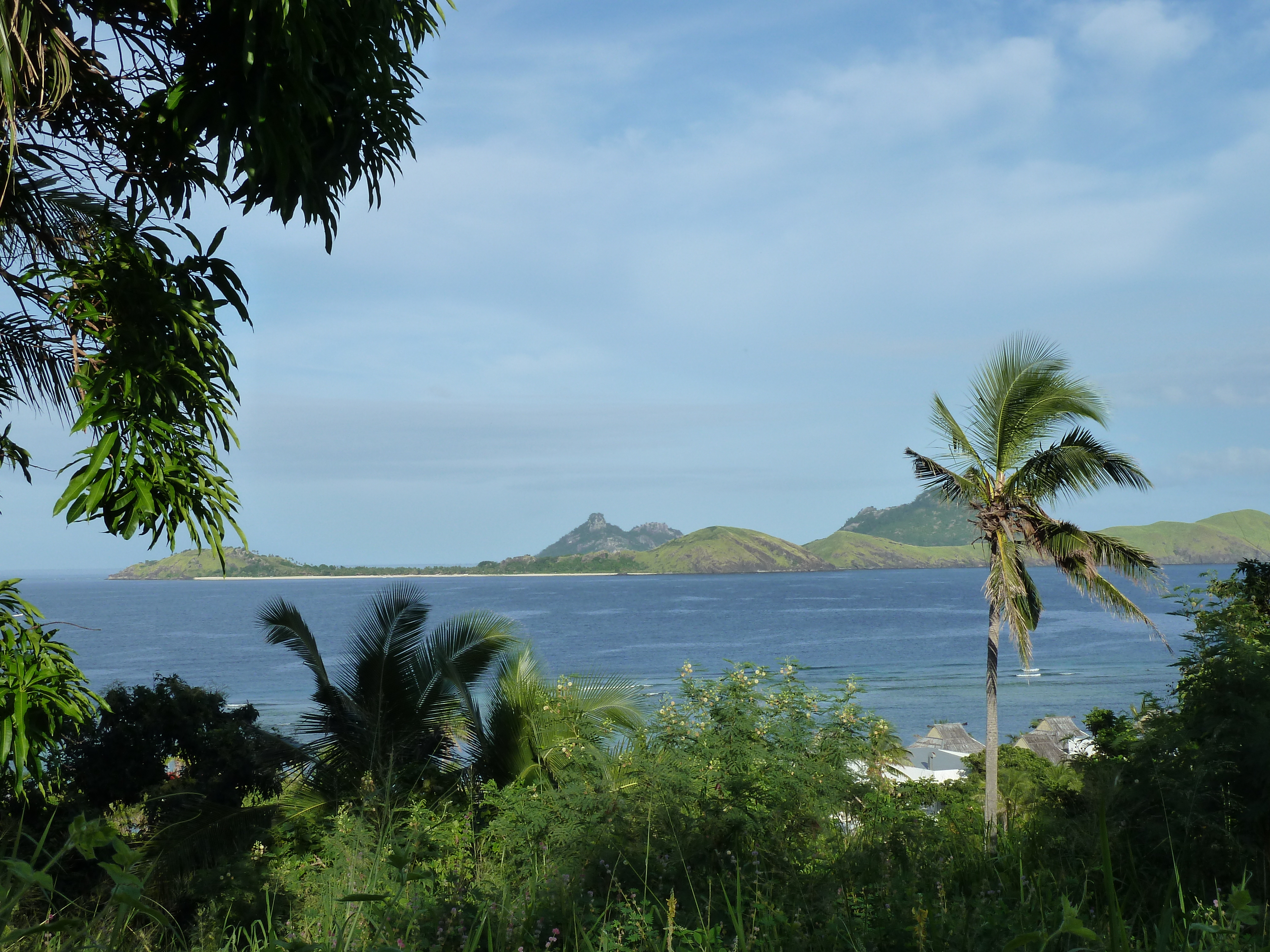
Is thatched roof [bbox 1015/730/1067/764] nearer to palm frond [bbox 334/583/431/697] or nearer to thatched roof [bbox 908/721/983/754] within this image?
thatched roof [bbox 908/721/983/754]

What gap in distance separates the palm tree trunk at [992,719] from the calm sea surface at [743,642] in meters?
4.37

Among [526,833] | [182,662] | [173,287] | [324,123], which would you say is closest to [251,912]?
[526,833]

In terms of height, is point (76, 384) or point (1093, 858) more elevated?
point (76, 384)

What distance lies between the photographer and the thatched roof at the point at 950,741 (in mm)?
33094

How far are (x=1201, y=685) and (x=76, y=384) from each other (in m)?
5.61

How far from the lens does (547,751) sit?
11.9m

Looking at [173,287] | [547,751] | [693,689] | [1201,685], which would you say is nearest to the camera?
[1201,685]

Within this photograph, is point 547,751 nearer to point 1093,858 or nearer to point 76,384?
point 76,384

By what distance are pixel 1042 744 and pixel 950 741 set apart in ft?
13.5

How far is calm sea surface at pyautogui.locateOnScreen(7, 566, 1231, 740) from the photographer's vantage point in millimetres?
52531

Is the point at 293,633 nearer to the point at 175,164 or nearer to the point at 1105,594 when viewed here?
the point at 175,164

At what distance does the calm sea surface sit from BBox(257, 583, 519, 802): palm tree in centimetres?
377

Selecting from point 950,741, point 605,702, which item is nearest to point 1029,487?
point 605,702

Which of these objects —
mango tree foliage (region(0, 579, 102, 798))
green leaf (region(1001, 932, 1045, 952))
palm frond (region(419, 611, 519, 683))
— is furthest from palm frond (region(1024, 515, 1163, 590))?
green leaf (region(1001, 932, 1045, 952))
